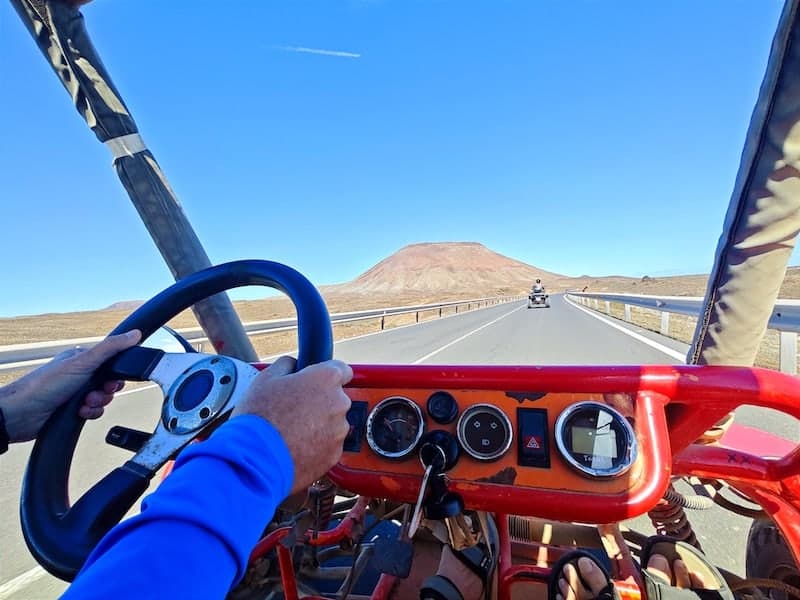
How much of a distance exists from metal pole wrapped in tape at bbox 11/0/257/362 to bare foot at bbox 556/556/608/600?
1.66m

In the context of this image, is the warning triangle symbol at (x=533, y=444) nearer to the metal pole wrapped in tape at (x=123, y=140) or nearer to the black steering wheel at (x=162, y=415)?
the black steering wheel at (x=162, y=415)

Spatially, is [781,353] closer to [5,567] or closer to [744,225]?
[744,225]

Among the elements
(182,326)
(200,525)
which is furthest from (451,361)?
(182,326)

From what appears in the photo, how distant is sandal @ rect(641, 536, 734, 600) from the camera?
4.29 ft

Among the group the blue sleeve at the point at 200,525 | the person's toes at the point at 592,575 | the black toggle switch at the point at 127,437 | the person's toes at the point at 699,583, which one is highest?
the blue sleeve at the point at 200,525

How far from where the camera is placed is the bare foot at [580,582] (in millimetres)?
1321

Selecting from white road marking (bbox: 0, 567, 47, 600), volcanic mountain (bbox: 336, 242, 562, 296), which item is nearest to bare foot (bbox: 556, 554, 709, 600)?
white road marking (bbox: 0, 567, 47, 600)

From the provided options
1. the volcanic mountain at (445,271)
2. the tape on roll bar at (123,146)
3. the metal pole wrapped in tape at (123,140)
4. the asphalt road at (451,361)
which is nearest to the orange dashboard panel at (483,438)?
the metal pole wrapped in tape at (123,140)

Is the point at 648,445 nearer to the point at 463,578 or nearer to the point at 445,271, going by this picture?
the point at 463,578

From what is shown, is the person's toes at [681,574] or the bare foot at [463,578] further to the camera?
the bare foot at [463,578]

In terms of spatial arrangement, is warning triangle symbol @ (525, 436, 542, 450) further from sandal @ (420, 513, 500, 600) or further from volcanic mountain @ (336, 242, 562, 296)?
volcanic mountain @ (336, 242, 562, 296)

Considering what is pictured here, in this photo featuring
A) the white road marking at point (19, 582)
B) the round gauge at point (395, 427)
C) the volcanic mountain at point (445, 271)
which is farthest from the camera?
the volcanic mountain at point (445, 271)

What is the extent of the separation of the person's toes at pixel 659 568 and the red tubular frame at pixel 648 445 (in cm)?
13

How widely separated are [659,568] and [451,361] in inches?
302
